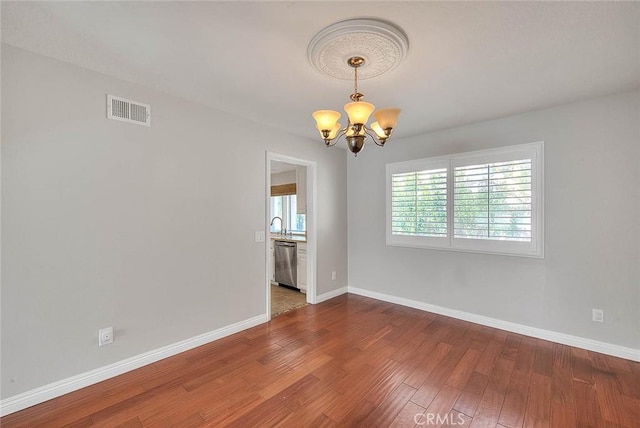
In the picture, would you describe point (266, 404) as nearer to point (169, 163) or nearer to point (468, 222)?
point (169, 163)

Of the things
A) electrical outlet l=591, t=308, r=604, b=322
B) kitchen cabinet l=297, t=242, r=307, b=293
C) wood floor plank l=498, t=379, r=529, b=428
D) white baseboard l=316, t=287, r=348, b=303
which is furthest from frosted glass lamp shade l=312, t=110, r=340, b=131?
electrical outlet l=591, t=308, r=604, b=322

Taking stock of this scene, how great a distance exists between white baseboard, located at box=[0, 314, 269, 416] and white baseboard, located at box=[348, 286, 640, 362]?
2553 millimetres

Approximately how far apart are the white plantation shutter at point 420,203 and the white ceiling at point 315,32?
1212 millimetres

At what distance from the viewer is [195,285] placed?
288 centimetres

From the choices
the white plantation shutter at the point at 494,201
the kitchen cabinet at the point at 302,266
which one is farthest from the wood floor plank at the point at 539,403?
the kitchen cabinet at the point at 302,266

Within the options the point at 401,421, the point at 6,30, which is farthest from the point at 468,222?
the point at 6,30

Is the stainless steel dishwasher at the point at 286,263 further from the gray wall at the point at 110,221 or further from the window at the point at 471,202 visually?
the window at the point at 471,202

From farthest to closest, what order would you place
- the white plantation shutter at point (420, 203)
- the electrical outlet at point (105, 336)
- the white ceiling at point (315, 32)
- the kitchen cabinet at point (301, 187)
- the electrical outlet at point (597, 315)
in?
the kitchen cabinet at point (301, 187)
the white plantation shutter at point (420, 203)
the electrical outlet at point (597, 315)
the electrical outlet at point (105, 336)
the white ceiling at point (315, 32)

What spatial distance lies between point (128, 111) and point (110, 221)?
0.98 meters

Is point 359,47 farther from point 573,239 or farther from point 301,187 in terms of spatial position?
point 301,187

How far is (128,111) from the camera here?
242 cm

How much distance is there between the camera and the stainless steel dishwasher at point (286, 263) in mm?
4828

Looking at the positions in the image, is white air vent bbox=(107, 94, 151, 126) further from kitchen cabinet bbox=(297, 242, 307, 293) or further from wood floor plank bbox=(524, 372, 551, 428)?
wood floor plank bbox=(524, 372, 551, 428)

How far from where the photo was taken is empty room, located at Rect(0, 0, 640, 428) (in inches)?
71.3
